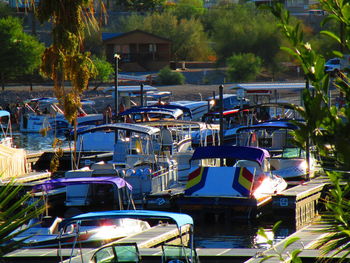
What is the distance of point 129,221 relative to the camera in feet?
56.1

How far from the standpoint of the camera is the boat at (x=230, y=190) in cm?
2066

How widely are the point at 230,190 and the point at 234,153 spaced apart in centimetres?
138

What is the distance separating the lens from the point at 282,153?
2597 centimetres

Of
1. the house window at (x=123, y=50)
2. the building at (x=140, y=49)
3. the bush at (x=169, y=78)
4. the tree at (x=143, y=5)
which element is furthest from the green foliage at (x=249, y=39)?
the tree at (x=143, y=5)

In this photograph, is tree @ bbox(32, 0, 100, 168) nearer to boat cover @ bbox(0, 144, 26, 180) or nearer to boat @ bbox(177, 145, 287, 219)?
boat @ bbox(177, 145, 287, 219)

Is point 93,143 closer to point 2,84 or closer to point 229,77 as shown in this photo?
point 2,84

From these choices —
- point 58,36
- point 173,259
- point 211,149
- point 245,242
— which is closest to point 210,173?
point 211,149

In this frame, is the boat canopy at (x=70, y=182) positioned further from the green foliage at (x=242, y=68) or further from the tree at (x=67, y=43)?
the green foliage at (x=242, y=68)

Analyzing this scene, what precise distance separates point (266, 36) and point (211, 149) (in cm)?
5663

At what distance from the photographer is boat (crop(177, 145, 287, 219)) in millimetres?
20656

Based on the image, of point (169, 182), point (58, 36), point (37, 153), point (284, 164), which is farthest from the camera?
point (37, 153)

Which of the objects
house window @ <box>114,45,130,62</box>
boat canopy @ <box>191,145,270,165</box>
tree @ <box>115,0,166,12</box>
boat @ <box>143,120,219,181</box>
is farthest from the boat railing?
tree @ <box>115,0,166,12</box>

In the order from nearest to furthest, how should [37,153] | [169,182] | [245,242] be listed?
1. [245,242]
2. [169,182]
3. [37,153]

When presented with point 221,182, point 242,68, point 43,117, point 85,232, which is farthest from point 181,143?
point 242,68
